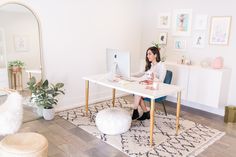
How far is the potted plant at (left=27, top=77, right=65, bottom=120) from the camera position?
3520mm

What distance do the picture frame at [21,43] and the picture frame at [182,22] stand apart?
9.16ft

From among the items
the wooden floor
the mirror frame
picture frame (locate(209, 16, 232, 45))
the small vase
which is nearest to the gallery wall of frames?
picture frame (locate(209, 16, 232, 45))

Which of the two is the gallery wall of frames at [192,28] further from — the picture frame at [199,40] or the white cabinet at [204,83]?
the white cabinet at [204,83]

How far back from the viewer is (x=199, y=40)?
166 inches

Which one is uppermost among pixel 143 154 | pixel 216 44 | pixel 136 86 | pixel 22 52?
pixel 216 44

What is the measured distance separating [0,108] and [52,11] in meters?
1.86

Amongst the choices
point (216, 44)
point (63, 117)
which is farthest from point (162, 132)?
point (216, 44)

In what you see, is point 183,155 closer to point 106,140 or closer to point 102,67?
point 106,140

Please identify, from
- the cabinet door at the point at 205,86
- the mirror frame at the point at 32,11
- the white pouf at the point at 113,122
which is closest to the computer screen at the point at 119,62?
the white pouf at the point at 113,122

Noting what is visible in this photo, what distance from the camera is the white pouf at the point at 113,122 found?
3088mm

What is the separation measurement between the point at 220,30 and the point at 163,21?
1.23 metres

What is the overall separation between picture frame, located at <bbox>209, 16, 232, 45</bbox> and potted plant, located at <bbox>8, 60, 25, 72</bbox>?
323cm

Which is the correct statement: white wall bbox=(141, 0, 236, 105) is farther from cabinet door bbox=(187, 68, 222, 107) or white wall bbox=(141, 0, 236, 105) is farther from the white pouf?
the white pouf

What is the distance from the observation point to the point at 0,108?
2555 mm
